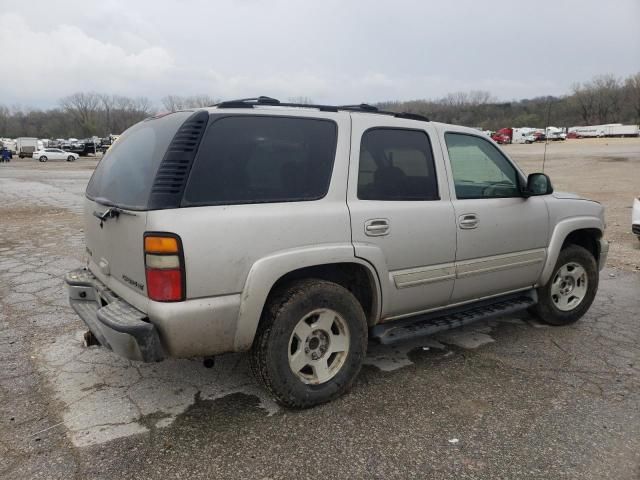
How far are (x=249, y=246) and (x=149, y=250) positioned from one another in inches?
20.6

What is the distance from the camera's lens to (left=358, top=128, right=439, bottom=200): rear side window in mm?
3342

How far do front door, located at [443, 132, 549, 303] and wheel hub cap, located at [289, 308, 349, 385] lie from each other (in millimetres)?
1058

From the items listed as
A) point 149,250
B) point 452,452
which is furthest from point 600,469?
point 149,250

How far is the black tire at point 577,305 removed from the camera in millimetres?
4570

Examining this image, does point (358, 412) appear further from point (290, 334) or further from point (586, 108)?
point (586, 108)

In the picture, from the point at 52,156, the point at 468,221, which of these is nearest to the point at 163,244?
the point at 468,221

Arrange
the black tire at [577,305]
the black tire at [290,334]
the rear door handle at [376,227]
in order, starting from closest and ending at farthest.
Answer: the black tire at [290,334] < the rear door handle at [376,227] < the black tire at [577,305]

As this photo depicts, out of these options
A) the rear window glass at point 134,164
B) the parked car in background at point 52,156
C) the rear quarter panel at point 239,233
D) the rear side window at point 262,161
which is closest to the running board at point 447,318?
the rear quarter panel at point 239,233

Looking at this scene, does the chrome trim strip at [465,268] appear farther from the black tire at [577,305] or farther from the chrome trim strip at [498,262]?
the black tire at [577,305]

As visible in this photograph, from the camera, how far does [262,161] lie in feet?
9.77

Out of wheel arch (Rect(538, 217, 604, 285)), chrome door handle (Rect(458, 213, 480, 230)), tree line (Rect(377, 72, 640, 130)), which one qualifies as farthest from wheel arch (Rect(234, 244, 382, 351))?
tree line (Rect(377, 72, 640, 130))

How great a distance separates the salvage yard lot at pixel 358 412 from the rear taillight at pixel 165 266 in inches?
33.6

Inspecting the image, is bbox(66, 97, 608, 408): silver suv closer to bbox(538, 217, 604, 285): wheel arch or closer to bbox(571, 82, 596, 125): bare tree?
bbox(538, 217, 604, 285): wheel arch

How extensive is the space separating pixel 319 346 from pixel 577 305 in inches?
113
